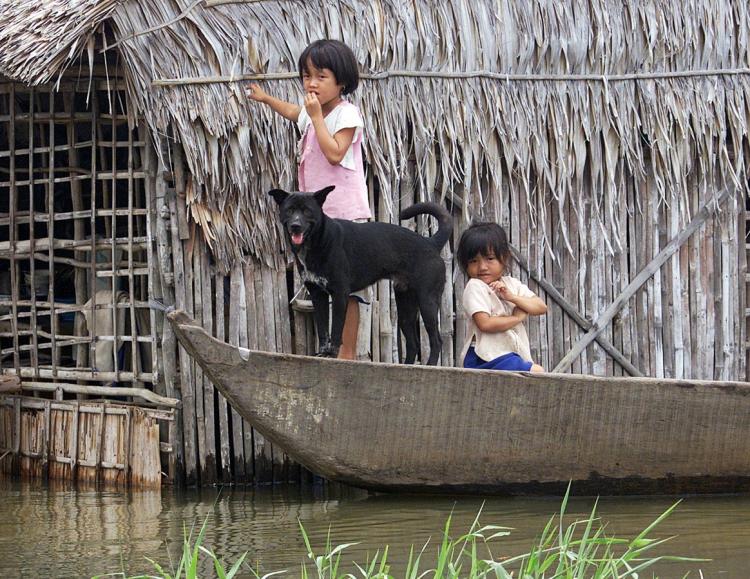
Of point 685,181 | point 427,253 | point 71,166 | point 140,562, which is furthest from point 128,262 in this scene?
point 685,181

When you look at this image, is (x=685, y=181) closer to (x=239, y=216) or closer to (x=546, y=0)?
(x=546, y=0)

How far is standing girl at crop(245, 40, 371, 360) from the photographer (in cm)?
624

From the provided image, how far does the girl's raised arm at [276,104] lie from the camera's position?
21.2 feet

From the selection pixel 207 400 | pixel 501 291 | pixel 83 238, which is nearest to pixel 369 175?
pixel 501 291

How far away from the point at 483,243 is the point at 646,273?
1.66m

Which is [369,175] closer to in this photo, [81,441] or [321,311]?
[321,311]

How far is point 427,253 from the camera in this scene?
6.45 m

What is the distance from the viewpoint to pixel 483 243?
657 cm

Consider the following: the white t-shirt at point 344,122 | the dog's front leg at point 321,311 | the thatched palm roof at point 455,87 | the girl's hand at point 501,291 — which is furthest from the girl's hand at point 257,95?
the girl's hand at point 501,291

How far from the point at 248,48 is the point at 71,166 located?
1.38m

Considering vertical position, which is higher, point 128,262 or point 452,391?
point 128,262

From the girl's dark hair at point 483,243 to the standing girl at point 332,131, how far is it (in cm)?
57

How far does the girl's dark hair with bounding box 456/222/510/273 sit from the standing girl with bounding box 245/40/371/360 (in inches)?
22.5

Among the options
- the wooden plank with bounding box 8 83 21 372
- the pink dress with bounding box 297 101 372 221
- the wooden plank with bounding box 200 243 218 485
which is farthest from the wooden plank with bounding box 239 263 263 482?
the wooden plank with bounding box 8 83 21 372
